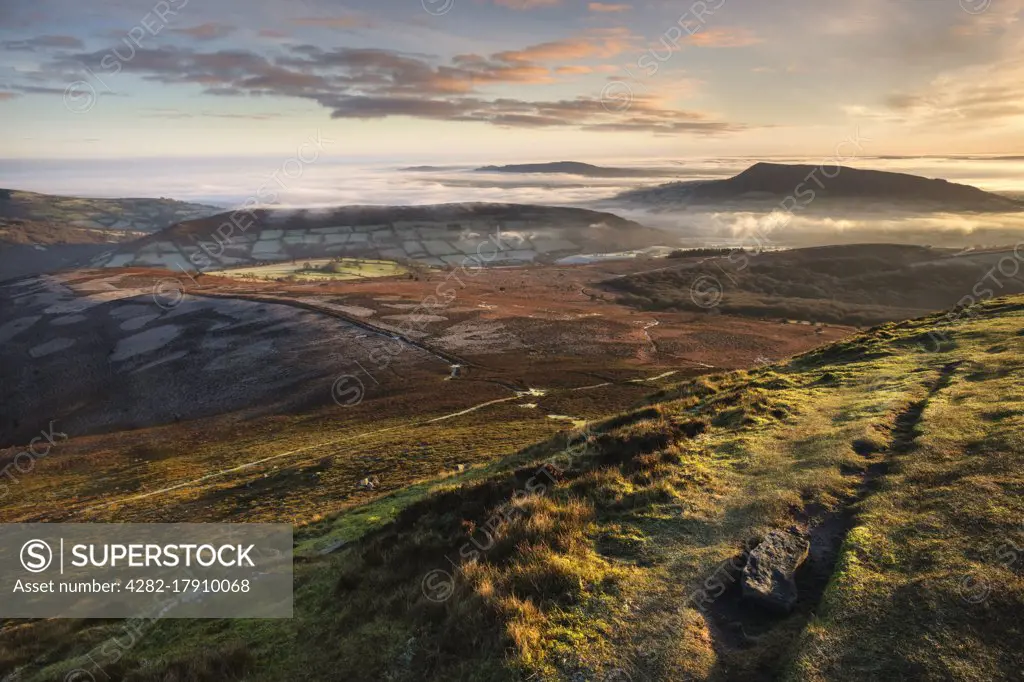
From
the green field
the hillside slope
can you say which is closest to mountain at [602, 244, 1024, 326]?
the green field

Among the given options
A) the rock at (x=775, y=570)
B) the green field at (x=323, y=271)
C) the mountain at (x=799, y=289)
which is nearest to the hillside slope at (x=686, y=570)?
the rock at (x=775, y=570)

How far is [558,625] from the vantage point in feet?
33.6

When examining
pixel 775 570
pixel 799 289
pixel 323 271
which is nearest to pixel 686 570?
pixel 775 570

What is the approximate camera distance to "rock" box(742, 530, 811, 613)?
35.0 feet

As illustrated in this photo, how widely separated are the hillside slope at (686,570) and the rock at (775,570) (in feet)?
0.87

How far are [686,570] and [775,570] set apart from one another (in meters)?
1.78

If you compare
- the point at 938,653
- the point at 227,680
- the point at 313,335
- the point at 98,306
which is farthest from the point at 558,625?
the point at 98,306

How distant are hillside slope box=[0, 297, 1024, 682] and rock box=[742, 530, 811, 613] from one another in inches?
10.4

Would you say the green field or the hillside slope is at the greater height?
the hillside slope

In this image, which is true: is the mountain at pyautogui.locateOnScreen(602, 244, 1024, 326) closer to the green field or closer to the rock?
the green field

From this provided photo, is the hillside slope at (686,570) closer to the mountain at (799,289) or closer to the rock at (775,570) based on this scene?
the rock at (775,570)

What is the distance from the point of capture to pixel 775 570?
1117cm

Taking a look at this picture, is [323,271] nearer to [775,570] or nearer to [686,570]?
[686,570]

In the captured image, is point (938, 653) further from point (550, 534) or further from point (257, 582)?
point (257, 582)
